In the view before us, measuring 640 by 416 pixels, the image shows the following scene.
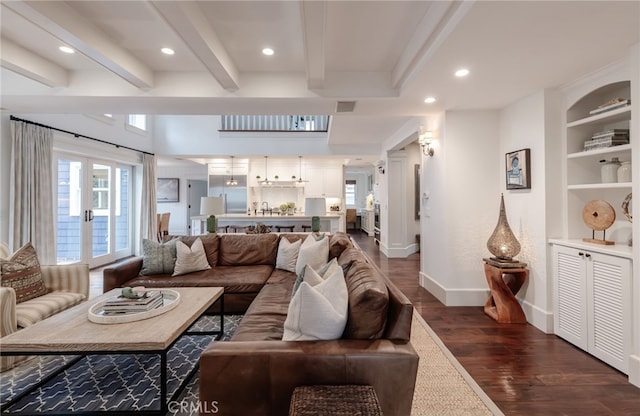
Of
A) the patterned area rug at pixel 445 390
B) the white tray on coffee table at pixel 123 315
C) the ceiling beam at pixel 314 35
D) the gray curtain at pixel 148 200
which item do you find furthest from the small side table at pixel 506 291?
the gray curtain at pixel 148 200

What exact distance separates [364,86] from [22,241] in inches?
194

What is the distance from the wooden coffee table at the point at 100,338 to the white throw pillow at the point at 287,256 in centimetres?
168

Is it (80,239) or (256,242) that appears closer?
(256,242)

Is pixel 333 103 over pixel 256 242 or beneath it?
over

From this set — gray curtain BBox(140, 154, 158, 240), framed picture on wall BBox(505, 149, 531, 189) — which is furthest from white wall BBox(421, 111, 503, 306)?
gray curtain BBox(140, 154, 158, 240)

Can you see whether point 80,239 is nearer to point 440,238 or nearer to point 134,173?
point 134,173

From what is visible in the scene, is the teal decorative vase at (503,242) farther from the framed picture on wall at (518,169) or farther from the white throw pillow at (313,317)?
the white throw pillow at (313,317)

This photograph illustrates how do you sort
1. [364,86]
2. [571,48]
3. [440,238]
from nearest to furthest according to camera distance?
[571,48], [364,86], [440,238]

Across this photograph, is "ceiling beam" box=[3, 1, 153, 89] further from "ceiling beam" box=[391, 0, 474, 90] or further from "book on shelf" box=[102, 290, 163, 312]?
"ceiling beam" box=[391, 0, 474, 90]

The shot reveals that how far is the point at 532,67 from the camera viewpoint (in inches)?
100

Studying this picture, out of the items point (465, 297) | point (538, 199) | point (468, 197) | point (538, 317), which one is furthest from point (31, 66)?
point (538, 317)

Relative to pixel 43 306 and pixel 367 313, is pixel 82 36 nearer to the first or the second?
pixel 43 306

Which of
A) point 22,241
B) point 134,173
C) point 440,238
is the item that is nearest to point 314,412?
point 440,238

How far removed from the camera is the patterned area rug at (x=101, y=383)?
6.14 feet
